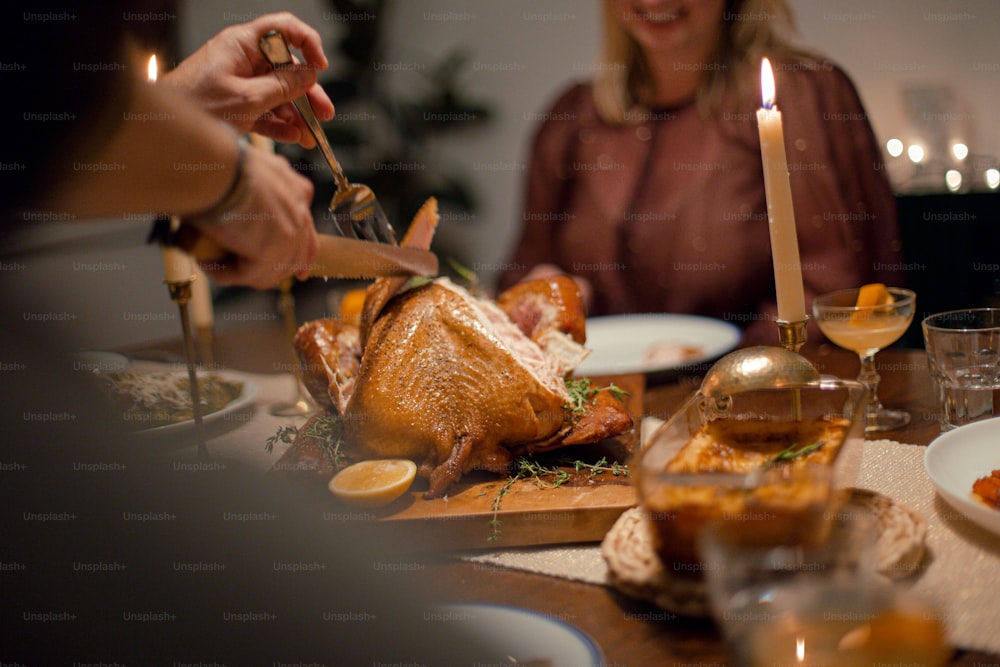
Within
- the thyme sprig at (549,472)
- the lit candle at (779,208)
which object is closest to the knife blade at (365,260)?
the thyme sprig at (549,472)

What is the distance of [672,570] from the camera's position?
3.28ft

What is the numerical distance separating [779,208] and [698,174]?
2114mm

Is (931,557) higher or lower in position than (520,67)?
lower

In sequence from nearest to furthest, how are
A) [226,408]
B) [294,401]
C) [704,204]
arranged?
[226,408] → [294,401] → [704,204]

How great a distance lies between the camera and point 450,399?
150 cm

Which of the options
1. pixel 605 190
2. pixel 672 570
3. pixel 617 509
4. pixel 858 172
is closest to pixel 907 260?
pixel 858 172

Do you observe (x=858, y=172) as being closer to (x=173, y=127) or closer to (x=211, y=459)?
(x=211, y=459)

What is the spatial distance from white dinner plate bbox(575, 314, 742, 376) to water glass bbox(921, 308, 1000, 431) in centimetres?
60

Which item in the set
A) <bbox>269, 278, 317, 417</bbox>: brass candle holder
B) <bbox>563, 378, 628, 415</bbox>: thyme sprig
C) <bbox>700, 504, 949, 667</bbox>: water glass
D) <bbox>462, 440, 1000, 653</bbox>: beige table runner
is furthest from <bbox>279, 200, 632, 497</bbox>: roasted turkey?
<bbox>700, 504, 949, 667</bbox>: water glass

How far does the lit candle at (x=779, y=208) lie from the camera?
52.7 inches

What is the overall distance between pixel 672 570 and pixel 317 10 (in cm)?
476

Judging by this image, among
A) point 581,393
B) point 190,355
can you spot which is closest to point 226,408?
point 190,355

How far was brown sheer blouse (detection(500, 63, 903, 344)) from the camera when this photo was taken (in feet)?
10.5

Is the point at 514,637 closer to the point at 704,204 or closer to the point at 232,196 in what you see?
the point at 232,196
